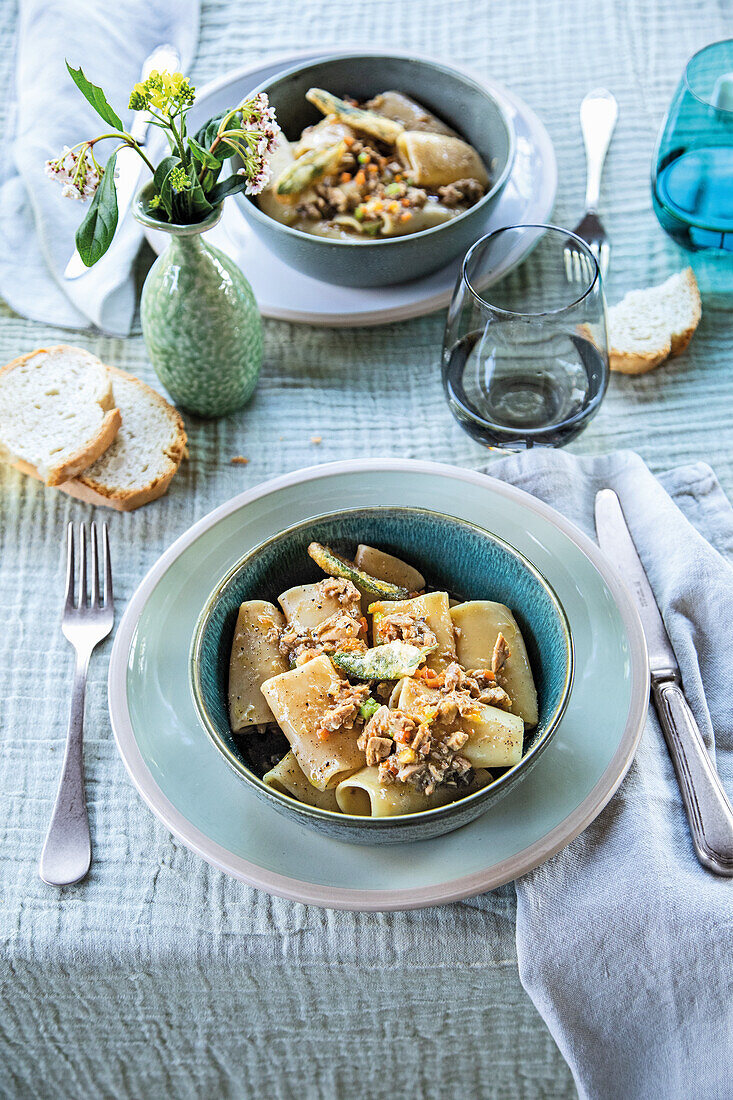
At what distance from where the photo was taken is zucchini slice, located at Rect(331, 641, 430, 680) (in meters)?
1.03

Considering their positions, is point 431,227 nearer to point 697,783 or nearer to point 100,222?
point 100,222

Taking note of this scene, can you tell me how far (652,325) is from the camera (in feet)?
5.23

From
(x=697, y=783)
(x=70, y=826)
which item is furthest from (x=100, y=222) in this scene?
(x=697, y=783)

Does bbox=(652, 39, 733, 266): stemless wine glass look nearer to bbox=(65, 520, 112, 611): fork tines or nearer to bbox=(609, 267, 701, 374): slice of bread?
bbox=(609, 267, 701, 374): slice of bread

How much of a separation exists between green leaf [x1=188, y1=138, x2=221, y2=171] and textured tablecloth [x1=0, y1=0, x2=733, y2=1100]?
0.44 metres

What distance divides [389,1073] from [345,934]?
328 mm

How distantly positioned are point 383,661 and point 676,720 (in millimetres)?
383

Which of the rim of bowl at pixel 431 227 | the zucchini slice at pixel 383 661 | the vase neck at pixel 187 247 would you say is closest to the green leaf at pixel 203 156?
the vase neck at pixel 187 247

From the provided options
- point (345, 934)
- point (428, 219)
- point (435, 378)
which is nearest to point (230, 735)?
point (345, 934)

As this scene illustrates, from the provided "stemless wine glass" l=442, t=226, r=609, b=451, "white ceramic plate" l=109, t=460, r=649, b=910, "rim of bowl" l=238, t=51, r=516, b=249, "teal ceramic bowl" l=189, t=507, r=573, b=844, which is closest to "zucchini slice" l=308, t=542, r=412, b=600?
"teal ceramic bowl" l=189, t=507, r=573, b=844

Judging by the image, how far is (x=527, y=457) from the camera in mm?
1396

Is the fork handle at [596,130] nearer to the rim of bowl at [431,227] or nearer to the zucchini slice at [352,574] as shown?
the rim of bowl at [431,227]

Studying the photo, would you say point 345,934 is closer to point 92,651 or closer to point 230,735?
point 230,735

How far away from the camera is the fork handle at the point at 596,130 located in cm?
183
